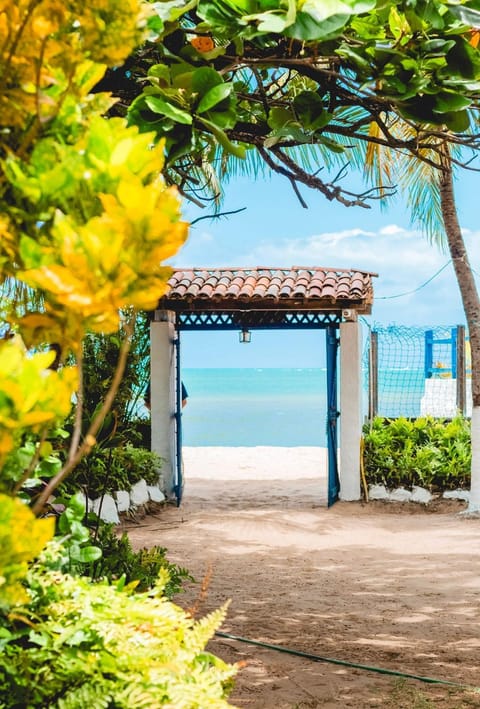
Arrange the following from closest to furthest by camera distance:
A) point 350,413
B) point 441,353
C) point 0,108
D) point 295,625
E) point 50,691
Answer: point 0,108, point 50,691, point 295,625, point 350,413, point 441,353

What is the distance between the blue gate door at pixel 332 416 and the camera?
1063 centimetres

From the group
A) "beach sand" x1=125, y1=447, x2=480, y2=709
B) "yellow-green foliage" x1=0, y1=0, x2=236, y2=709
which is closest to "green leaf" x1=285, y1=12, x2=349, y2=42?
"yellow-green foliage" x1=0, y1=0, x2=236, y2=709

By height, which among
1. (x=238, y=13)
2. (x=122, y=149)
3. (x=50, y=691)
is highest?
(x=238, y=13)

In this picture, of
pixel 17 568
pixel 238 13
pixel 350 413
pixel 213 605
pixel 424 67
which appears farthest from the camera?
pixel 350 413

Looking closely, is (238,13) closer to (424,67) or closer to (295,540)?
(424,67)

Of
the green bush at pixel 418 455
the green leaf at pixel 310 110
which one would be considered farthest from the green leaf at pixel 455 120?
the green bush at pixel 418 455

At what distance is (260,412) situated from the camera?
5709 cm

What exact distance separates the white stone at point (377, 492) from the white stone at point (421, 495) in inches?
14.0

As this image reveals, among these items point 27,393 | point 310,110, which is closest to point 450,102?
point 310,110

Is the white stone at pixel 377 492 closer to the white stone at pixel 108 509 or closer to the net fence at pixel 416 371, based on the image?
the net fence at pixel 416 371

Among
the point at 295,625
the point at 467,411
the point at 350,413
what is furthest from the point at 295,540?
the point at 467,411

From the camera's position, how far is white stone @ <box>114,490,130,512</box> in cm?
930

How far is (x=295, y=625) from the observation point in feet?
17.7

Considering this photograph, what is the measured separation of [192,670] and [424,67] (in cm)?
184
